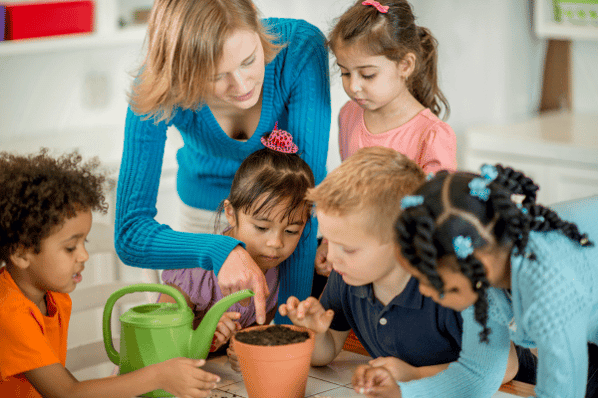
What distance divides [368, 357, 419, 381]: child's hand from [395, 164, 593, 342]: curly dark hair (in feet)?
0.74

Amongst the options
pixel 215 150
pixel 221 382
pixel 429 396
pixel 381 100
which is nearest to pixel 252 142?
pixel 215 150

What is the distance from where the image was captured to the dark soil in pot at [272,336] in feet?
3.43

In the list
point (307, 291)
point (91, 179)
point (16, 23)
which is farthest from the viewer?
point (16, 23)

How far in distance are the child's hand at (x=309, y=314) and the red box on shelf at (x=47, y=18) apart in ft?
6.07

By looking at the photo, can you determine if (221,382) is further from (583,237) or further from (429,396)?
(583,237)

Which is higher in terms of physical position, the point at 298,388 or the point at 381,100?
the point at 381,100

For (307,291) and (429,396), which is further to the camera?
(307,291)

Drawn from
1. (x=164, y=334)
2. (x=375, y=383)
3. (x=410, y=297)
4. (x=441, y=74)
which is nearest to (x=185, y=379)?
(x=164, y=334)

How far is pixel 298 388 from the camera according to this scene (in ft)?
3.44

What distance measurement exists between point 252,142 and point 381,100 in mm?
346

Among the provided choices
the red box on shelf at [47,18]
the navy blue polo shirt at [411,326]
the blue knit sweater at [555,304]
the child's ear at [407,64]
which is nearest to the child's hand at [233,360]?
the navy blue polo shirt at [411,326]

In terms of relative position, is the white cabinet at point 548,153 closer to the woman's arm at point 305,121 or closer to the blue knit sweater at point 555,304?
the woman's arm at point 305,121

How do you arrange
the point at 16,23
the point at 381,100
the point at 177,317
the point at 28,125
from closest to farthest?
1. the point at 177,317
2. the point at 381,100
3. the point at 16,23
4. the point at 28,125

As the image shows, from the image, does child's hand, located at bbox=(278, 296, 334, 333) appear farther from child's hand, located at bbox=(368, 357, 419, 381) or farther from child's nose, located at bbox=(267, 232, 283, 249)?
child's nose, located at bbox=(267, 232, 283, 249)
